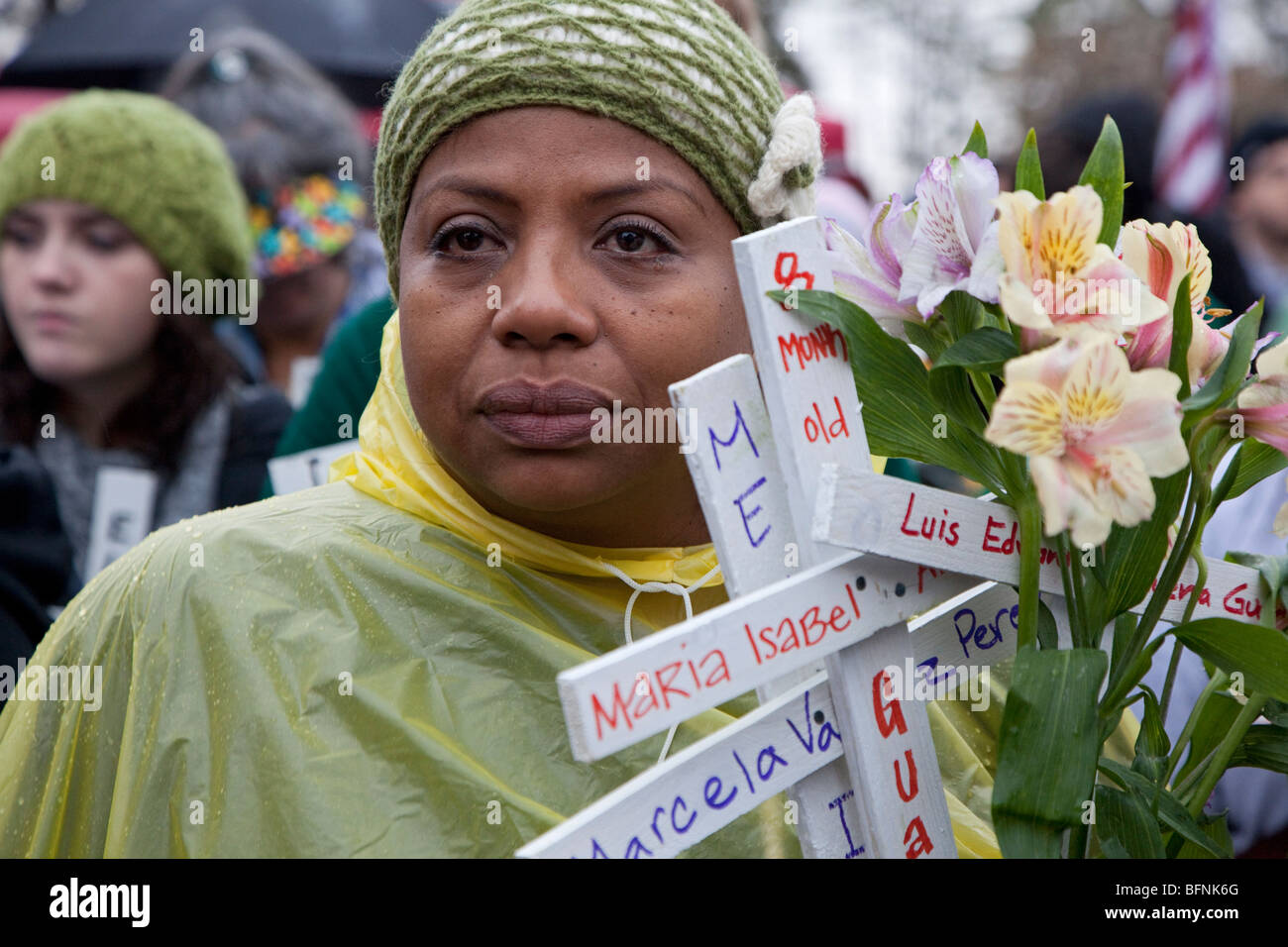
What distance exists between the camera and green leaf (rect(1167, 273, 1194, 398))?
1440mm

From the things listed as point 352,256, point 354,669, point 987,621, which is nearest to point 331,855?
point 354,669

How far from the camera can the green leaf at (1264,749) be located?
1.54 metres

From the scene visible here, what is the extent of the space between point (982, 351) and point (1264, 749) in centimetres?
53

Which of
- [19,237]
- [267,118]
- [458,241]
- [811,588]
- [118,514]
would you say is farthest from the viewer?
[267,118]

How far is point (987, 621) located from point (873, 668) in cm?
18

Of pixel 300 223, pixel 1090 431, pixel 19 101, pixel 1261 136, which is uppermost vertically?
pixel 19 101

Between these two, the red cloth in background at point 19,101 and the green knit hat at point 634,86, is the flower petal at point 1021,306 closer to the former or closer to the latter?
the green knit hat at point 634,86

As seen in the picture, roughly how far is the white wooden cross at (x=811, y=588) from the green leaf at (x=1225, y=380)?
200 millimetres

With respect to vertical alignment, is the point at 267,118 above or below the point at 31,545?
above

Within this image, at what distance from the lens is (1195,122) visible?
26.3 ft

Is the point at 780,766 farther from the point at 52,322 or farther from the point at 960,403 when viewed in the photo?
the point at 52,322

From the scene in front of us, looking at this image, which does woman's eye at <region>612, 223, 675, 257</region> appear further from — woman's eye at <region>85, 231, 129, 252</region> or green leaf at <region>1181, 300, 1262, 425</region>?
woman's eye at <region>85, 231, 129, 252</region>

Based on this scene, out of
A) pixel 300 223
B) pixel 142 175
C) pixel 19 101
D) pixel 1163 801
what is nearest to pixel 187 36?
pixel 19 101
